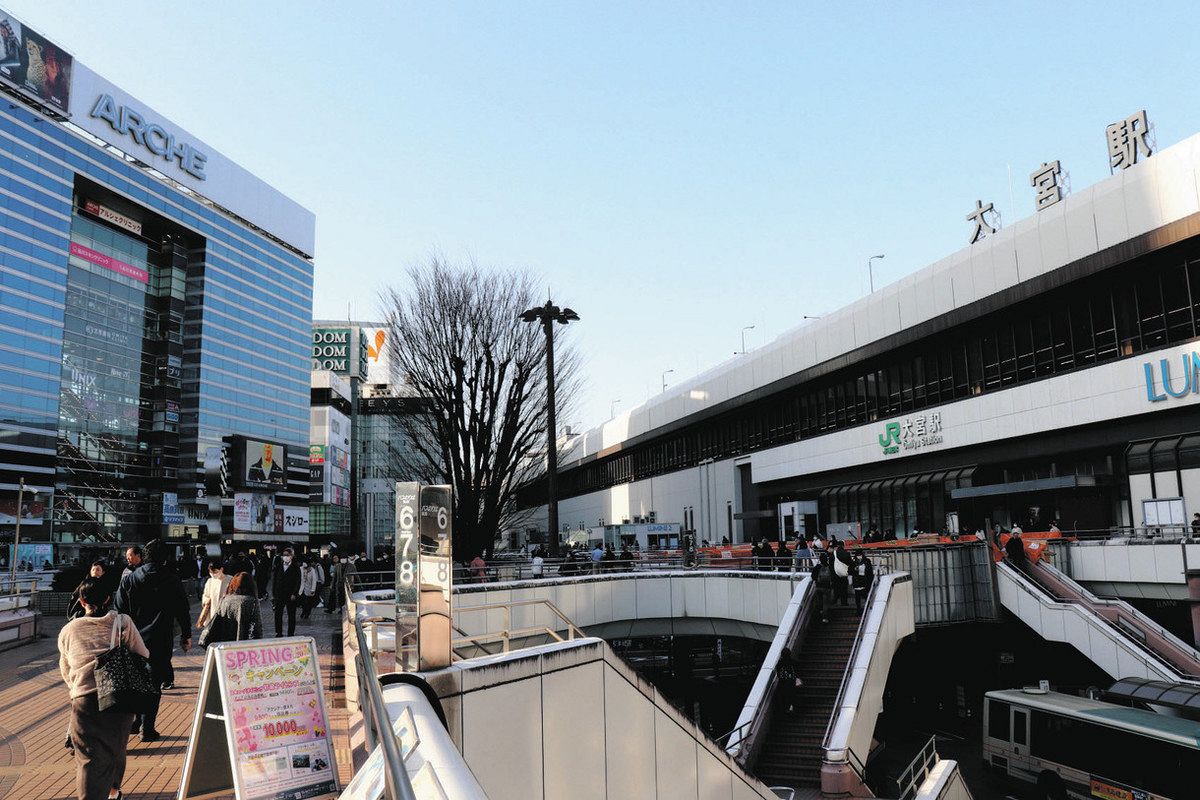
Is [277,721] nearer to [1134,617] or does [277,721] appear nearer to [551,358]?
[551,358]

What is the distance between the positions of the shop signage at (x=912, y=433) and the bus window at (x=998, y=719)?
560 inches

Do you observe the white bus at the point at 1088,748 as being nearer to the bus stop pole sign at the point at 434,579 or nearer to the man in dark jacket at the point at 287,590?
the bus stop pole sign at the point at 434,579

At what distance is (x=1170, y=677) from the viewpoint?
17.8 metres

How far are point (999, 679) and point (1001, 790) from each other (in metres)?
8.02

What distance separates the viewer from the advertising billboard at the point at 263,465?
274 ft

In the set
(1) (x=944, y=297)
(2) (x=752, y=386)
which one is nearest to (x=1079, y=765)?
(1) (x=944, y=297)

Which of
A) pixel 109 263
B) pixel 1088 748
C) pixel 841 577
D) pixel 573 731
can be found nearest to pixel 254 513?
pixel 109 263

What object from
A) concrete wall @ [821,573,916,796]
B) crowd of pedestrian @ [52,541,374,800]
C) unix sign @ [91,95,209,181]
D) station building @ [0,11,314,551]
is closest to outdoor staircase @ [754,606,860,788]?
concrete wall @ [821,573,916,796]

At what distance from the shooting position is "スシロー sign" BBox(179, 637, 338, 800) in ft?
16.0

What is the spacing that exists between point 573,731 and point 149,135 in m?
84.1

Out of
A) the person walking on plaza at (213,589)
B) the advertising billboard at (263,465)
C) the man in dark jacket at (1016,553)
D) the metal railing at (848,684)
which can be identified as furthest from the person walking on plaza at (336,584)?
the advertising billboard at (263,465)

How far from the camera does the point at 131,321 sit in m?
76.4

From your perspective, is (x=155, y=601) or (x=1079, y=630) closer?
(x=155, y=601)

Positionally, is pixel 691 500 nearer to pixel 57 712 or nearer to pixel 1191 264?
pixel 1191 264
